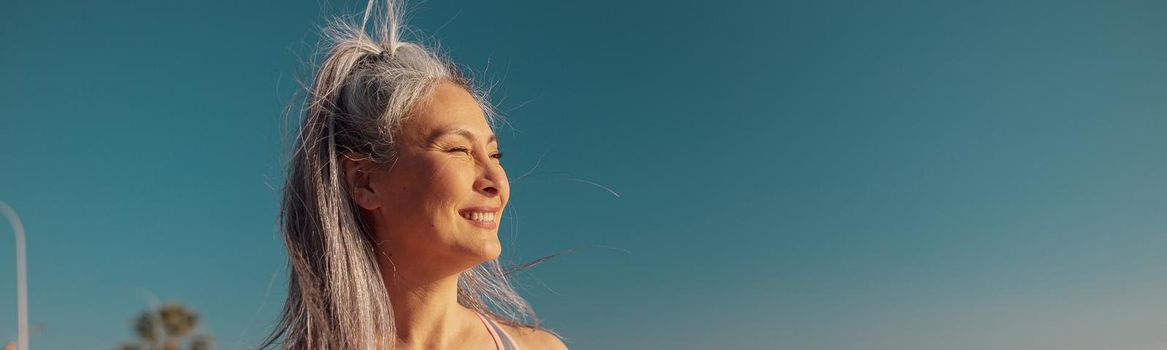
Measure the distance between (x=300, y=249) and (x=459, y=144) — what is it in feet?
2.43

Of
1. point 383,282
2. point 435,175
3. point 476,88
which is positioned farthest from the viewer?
point 476,88

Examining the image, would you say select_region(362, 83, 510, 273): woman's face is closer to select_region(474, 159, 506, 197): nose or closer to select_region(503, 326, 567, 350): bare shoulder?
select_region(474, 159, 506, 197): nose

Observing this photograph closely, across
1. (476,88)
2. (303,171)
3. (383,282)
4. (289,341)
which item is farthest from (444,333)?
(476,88)

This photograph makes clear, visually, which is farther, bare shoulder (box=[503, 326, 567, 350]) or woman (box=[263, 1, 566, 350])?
bare shoulder (box=[503, 326, 567, 350])

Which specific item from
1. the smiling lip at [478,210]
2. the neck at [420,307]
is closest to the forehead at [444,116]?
the smiling lip at [478,210]

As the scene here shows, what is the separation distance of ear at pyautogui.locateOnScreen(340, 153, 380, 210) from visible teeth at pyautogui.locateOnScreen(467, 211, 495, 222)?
14.9 inches

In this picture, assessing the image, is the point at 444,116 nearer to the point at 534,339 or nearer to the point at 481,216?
the point at 481,216

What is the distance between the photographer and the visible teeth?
3.60 metres

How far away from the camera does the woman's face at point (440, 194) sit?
3.53 metres

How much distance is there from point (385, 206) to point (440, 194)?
0.28 metres

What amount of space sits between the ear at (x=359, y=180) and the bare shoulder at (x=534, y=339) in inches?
37.6

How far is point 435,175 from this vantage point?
353 cm

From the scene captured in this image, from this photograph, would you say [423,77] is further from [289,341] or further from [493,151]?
[289,341]

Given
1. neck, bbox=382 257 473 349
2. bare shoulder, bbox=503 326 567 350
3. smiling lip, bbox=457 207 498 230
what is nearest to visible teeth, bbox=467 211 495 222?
smiling lip, bbox=457 207 498 230
